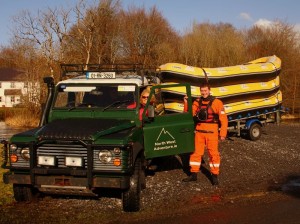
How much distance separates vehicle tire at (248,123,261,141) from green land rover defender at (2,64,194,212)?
256 inches

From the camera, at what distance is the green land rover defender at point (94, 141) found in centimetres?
576

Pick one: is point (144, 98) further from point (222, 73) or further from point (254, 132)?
point (254, 132)

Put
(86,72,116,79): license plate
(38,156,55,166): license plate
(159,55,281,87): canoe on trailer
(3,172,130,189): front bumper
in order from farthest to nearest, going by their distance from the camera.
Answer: (159,55,281,87): canoe on trailer < (86,72,116,79): license plate < (38,156,55,166): license plate < (3,172,130,189): front bumper

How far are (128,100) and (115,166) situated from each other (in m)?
1.78

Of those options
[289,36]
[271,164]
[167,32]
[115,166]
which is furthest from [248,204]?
[167,32]

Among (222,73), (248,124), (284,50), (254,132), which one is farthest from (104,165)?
(284,50)

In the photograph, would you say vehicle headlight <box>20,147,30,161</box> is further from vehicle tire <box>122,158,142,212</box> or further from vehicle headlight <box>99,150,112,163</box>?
vehicle tire <box>122,158,142,212</box>

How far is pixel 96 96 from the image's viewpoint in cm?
732

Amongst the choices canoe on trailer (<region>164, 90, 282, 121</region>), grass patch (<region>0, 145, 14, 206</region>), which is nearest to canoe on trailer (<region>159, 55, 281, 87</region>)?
canoe on trailer (<region>164, 90, 282, 121</region>)

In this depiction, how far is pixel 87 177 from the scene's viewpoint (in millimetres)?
5730

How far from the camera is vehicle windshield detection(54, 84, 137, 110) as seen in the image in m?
7.18

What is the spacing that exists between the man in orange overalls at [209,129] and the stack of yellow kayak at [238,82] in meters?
3.15

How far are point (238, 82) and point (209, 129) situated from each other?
597cm

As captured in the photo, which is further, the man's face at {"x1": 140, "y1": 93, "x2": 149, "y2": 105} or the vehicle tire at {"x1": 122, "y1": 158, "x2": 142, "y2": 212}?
the man's face at {"x1": 140, "y1": 93, "x2": 149, "y2": 105}
